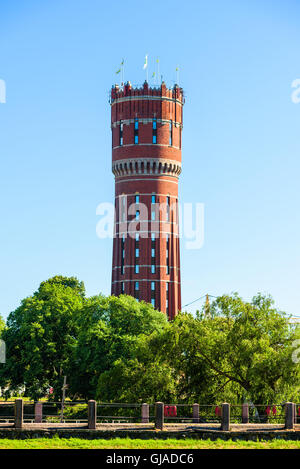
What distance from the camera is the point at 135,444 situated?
42.1 metres

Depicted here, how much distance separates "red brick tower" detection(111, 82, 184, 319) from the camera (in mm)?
119688

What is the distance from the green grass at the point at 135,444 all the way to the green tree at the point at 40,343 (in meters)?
42.7

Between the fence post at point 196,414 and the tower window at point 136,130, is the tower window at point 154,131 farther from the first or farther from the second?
the fence post at point 196,414

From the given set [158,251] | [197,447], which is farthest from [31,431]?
[158,251]

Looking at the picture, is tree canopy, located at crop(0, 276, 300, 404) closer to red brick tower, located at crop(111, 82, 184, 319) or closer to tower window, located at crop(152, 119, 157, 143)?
red brick tower, located at crop(111, 82, 184, 319)

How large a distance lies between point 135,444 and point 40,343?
153ft

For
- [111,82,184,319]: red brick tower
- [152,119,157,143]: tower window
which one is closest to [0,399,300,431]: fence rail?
[111,82,184,319]: red brick tower

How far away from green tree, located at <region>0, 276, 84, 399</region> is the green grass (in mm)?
42738

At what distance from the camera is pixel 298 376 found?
57.8 meters

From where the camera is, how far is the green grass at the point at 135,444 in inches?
1620

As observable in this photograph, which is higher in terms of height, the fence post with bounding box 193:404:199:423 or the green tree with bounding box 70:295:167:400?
the green tree with bounding box 70:295:167:400

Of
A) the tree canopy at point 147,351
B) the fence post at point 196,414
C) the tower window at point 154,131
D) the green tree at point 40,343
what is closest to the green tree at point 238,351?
the tree canopy at point 147,351

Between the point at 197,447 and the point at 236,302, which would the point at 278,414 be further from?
the point at 197,447

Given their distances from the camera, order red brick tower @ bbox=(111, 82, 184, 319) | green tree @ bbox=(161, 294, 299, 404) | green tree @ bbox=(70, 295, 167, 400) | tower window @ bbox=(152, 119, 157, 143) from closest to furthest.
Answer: green tree @ bbox=(161, 294, 299, 404) → green tree @ bbox=(70, 295, 167, 400) → red brick tower @ bbox=(111, 82, 184, 319) → tower window @ bbox=(152, 119, 157, 143)
